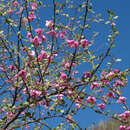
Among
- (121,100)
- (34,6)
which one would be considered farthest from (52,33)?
A: (121,100)

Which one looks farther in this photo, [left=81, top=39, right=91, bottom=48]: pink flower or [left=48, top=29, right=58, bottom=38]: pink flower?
[left=48, top=29, right=58, bottom=38]: pink flower

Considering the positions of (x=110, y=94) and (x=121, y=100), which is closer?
(x=121, y=100)

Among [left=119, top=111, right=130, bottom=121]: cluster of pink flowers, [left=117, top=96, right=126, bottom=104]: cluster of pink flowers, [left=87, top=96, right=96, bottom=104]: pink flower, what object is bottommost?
[left=119, top=111, right=130, bottom=121]: cluster of pink flowers

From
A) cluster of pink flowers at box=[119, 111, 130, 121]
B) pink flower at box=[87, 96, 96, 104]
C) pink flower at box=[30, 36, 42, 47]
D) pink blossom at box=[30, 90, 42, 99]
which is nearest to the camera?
cluster of pink flowers at box=[119, 111, 130, 121]

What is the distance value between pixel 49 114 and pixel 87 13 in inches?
74.8

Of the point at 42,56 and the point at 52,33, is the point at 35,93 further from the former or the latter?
the point at 52,33

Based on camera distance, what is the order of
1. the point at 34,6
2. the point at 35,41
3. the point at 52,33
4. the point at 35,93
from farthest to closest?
the point at 34,6 < the point at 52,33 < the point at 35,41 < the point at 35,93

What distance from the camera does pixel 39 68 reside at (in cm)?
435

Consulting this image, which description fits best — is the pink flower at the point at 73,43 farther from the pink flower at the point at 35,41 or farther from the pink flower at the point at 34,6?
the pink flower at the point at 34,6

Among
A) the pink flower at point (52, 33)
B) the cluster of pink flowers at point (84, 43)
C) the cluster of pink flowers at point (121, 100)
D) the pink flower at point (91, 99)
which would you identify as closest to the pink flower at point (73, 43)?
the cluster of pink flowers at point (84, 43)

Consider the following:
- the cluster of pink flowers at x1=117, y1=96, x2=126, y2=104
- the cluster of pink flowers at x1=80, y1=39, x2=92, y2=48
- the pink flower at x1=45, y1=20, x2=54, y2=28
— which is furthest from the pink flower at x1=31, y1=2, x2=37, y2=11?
the cluster of pink flowers at x1=117, y1=96, x2=126, y2=104

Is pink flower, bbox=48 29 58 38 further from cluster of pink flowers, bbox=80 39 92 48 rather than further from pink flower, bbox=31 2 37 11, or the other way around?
pink flower, bbox=31 2 37 11

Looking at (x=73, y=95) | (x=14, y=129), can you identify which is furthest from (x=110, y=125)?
(x=73, y=95)

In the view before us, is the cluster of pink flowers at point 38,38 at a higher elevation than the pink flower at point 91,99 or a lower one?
higher
